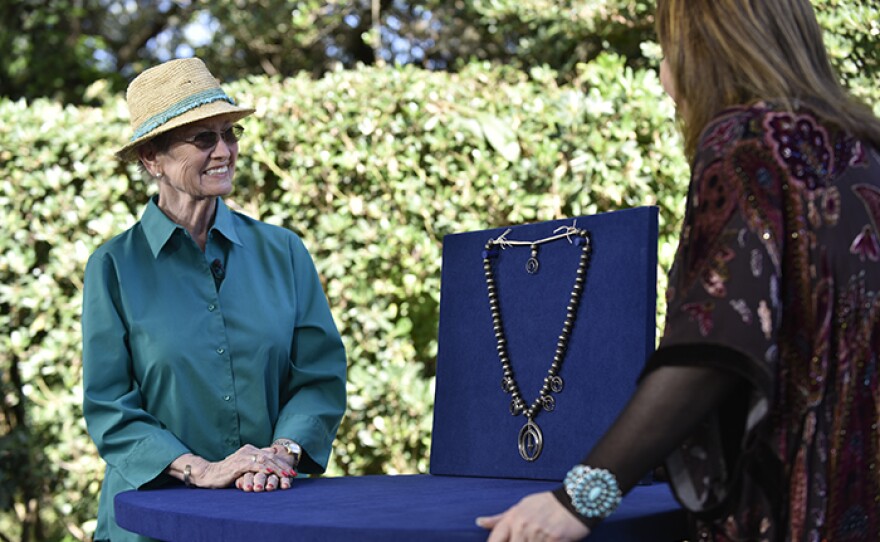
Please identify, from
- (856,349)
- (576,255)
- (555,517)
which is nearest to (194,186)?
(576,255)

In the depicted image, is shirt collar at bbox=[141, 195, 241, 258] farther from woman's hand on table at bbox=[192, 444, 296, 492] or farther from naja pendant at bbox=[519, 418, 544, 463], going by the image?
naja pendant at bbox=[519, 418, 544, 463]

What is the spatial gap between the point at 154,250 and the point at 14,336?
2.75 m

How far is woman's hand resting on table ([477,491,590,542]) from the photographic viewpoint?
1.60 metres

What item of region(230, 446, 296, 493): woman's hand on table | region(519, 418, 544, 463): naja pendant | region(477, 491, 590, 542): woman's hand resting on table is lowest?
region(230, 446, 296, 493): woman's hand on table

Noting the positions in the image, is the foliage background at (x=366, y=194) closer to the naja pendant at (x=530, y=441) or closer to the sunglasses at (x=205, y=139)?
the sunglasses at (x=205, y=139)

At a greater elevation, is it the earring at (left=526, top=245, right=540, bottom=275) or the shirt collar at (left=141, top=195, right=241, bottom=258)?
the shirt collar at (left=141, top=195, right=241, bottom=258)

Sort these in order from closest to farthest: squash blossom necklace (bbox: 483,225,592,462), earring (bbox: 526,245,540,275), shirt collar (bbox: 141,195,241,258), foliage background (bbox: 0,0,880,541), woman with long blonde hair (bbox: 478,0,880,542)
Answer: woman with long blonde hair (bbox: 478,0,880,542) → squash blossom necklace (bbox: 483,225,592,462) → earring (bbox: 526,245,540,275) → shirt collar (bbox: 141,195,241,258) → foliage background (bbox: 0,0,880,541)

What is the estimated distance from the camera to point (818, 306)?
1.62m

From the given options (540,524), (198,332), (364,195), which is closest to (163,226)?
(198,332)

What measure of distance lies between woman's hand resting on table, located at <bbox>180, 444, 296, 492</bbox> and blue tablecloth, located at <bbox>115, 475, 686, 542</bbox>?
4 centimetres

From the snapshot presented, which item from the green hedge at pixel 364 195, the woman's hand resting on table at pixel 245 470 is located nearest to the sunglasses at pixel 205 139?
the woman's hand resting on table at pixel 245 470

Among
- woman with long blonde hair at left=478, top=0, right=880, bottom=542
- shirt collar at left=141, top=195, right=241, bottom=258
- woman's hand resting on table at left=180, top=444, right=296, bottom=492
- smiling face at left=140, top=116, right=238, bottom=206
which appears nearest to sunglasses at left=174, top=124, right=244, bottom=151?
smiling face at left=140, top=116, right=238, bottom=206

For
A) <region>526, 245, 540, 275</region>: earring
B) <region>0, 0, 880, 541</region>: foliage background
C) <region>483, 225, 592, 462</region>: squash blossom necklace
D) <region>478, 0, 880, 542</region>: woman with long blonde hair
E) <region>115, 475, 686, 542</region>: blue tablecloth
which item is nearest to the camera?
<region>478, 0, 880, 542</region>: woman with long blonde hair

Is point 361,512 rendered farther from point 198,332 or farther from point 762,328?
point 198,332
